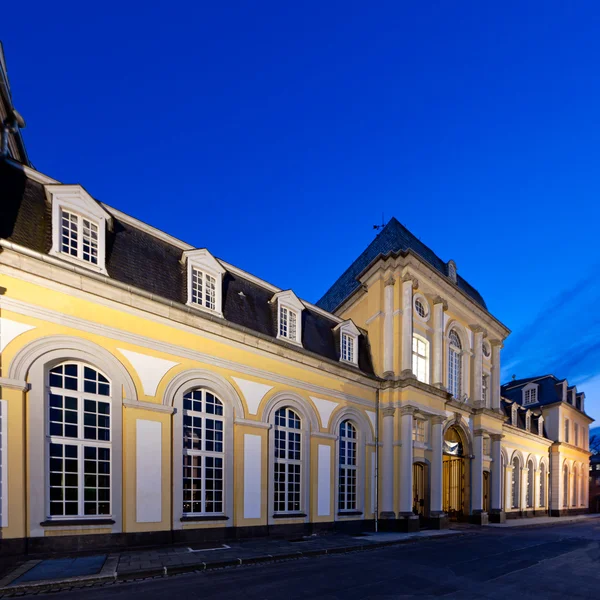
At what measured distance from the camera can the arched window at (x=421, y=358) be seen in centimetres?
2228

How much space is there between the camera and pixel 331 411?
18094mm

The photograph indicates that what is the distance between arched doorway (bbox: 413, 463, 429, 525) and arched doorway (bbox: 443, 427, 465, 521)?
4.06 metres

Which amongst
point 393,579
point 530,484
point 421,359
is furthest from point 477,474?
point 393,579

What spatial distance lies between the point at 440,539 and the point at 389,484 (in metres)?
2.93

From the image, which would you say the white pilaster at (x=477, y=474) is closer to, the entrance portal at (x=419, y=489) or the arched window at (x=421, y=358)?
the entrance portal at (x=419, y=489)

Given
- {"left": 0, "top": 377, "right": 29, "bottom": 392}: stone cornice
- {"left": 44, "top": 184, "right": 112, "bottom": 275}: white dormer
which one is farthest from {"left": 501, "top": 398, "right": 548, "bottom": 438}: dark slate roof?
{"left": 0, "top": 377, "right": 29, "bottom": 392}: stone cornice

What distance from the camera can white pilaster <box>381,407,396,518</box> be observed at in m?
19.4

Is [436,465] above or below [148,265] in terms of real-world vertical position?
below

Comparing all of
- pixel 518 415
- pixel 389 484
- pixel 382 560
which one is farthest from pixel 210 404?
pixel 518 415

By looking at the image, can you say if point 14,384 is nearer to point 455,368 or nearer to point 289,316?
point 289,316

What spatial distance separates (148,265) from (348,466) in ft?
39.3

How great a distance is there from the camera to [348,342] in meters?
20.2

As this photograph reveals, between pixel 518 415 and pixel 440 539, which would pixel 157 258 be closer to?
pixel 440 539

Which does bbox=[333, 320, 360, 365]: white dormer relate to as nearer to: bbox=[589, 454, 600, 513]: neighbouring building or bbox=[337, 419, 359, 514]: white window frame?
bbox=[337, 419, 359, 514]: white window frame
